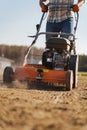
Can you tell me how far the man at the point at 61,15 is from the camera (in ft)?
32.8

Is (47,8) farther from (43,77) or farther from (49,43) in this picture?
(43,77)

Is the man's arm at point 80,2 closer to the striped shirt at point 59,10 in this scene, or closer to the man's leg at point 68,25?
the striped shirt at point 59,10

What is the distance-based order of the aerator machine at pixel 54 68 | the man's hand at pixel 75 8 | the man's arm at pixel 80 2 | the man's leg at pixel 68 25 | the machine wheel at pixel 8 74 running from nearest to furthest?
the aerator machine at pixel 54 68
the machine wheel at pixel 8 74
the man's hand at pixel 75 8
the man's arm at pixel 80 2
the man's leg at pixel 68 25

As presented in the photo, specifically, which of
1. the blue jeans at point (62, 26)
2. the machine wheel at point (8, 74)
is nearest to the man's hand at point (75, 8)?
→ the blue jeans at point (62, 26)

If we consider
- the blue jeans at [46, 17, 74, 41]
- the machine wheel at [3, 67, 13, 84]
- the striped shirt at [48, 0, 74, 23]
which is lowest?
the machine wheel at [3, 67, 13, 84]

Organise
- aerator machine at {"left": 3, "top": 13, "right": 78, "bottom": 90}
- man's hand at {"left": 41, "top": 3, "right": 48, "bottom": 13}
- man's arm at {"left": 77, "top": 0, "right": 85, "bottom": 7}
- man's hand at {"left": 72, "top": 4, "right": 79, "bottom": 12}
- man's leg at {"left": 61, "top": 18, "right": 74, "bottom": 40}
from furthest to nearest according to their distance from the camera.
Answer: man's hand at {"left": 41, "top": 3, "right": 48, "bottom": 13} → man's leg at {"left": 61, "top": 18, "right": 74, "bottom": 40} → man's arm at {"left": 77, "top": 0, "right": 85, "bottom": 7} → man's hand at {"left": 72, "top": 4, "right": 79, "bottom": 12} → aerator machine at {"left": 3, "top": 13, "right": 78, "bottom": 90}

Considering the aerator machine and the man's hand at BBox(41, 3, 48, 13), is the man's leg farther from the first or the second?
the man's hand at BBox(41, 3, 48, 13)

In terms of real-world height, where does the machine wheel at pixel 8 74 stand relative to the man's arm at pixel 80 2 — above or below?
below

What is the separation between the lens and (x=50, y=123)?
3016 millimetres

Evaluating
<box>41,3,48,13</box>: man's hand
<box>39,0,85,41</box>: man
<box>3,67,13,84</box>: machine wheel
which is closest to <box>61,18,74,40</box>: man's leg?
<box>39,0,85,41</box>: man

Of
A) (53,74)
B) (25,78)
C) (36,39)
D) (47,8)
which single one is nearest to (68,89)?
(53,74)

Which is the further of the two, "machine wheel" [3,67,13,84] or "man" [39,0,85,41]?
"man" [39,0,85,41]

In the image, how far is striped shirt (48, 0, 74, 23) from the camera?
10.0 m

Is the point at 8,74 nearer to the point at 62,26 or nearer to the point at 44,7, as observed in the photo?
the point at 62,26
